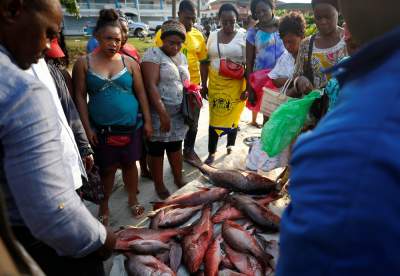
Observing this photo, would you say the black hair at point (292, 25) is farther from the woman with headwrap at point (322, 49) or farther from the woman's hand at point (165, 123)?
the woman's hand at point (165, 123)

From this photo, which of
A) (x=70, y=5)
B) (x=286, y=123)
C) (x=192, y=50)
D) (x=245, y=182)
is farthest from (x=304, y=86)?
(x=70, y=5)

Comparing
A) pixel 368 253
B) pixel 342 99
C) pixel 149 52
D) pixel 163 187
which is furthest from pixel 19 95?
pixel 163 187

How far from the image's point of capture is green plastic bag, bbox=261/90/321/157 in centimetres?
281

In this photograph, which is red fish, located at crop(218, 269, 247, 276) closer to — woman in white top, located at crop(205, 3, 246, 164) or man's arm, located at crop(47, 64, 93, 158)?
man's arm, located at crop(47, 64, 93, 158)

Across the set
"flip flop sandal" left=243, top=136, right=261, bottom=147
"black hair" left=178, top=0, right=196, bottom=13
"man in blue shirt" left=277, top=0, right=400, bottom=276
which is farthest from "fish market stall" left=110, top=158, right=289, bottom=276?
"black hair" left=178, top=0, right=196, bottom=13

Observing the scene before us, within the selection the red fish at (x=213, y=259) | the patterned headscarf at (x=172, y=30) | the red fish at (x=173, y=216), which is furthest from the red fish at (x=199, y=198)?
the patterned headscarf at (x=172, y=30)

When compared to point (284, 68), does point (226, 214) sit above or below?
below

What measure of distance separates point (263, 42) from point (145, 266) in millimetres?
3557

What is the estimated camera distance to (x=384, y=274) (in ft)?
2.07

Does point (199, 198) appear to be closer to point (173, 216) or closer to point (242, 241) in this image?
point (173, 216)

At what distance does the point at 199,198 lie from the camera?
3170 mm

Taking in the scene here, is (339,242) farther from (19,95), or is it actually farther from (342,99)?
(19,95)

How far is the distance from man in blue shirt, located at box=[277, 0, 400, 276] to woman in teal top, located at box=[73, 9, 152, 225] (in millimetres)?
2822

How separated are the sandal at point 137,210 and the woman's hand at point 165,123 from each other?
92 cm
